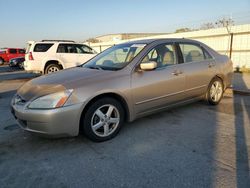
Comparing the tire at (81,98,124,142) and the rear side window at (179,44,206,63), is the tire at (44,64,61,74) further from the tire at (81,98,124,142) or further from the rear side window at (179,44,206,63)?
the tire at (81,98,124,142)

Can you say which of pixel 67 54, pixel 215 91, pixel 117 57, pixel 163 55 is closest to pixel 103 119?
pixel 117 57

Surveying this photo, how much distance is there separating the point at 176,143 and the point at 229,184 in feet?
3.64

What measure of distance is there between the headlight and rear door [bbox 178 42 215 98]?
2.44 m

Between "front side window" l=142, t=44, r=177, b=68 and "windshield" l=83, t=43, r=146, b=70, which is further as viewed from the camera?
"front side window" l=142, t=44, r=177, b=68

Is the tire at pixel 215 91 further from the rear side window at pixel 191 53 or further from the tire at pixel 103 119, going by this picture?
the tire at pixel 103 119

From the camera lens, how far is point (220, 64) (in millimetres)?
5344

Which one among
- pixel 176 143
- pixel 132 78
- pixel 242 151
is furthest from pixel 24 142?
pixel 242 151

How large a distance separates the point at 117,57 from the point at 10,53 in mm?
24352

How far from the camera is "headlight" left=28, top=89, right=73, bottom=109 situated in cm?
316

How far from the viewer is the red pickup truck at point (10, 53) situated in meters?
24.9

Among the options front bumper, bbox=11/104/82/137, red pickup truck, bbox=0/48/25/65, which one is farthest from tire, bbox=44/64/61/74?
red pickup truck, bbox=0/48/25/65

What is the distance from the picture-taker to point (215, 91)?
5.39 m

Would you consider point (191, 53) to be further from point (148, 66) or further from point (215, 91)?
point (148, 66)

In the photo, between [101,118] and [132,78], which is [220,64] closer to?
[132,78]
